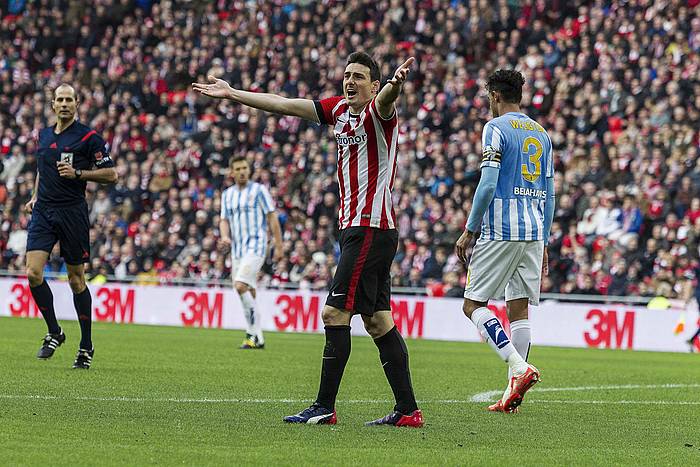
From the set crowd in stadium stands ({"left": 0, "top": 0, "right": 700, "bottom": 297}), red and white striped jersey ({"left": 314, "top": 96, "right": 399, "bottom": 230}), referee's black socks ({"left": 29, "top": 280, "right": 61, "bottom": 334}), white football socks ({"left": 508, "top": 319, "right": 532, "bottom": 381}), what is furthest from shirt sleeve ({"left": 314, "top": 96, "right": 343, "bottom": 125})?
crowd in stadium stands ({"left": 0, "top": 0, "right": 700, "bottom": 297})

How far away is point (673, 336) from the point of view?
2097 cm

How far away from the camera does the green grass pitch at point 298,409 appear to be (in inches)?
254

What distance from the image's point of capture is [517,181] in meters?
9.36

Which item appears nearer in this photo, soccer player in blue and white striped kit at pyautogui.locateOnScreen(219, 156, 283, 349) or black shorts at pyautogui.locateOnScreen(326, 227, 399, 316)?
black shorts at pyautogui.locateOnScreen(326, 227, 399, 316)

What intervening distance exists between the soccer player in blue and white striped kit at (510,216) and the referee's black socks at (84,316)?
12.7ft

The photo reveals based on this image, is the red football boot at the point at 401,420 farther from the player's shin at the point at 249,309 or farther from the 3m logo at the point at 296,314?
the 3m logo at the point at 296,314

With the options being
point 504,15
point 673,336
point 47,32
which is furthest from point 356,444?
point 47,32

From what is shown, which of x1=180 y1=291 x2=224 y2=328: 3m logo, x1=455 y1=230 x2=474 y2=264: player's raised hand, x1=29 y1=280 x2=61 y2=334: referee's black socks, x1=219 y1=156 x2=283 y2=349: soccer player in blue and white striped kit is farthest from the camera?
x1=180 y1=291 x2=224 y2=328: 3m logo

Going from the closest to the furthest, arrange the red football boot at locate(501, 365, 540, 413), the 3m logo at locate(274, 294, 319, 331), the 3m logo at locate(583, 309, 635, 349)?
the red football boot at locate(501, 365, 540, 413), the 3m logo at locate(583, 309, 635, 349), the 3m logo at locate(274, 294, 319, 331)

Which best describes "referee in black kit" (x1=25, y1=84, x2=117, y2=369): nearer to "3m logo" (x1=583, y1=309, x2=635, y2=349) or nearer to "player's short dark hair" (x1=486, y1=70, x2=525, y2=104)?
"player's short dark hair" (x1=486, y1=70, x2=525, y2=104)

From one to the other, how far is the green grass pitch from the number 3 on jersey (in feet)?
5.47

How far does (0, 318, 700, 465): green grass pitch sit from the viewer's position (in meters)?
6.45

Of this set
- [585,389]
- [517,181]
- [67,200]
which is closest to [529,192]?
[517,181]

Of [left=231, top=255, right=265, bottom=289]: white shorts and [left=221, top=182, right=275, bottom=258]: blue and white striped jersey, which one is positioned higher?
[left=221, top=182, right=275, bottom=258]: blue and white striped jersey
